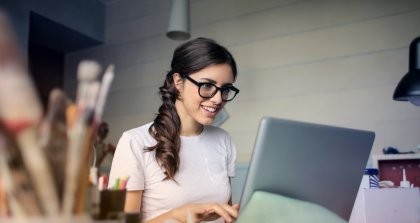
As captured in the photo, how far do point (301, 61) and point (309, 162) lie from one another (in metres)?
1.82

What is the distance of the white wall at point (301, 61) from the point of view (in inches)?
87.3

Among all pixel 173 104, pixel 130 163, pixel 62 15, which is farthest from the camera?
pixel 62 15

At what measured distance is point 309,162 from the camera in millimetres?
805

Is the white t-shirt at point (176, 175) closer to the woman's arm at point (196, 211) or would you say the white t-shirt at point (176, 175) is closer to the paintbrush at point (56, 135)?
the woman's arm at point (196, 211)

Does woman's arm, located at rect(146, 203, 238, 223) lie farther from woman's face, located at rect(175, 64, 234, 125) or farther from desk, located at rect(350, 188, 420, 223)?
desk, located at rect(350, 188, 420, 223)

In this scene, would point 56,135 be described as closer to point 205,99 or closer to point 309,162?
point 309,162

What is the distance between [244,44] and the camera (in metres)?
2.77

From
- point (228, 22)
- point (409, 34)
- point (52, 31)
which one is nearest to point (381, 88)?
point (409, 34)

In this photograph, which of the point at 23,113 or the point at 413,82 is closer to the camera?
the point at 23,113

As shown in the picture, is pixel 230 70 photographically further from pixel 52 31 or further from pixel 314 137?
pixel 52 31

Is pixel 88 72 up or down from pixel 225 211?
up

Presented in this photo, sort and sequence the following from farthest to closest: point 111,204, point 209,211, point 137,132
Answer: point 137,132 → point 209,211 → point 111,204

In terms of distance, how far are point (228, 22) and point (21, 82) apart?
8.63 feet

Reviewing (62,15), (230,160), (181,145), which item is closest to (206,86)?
(181,145)
